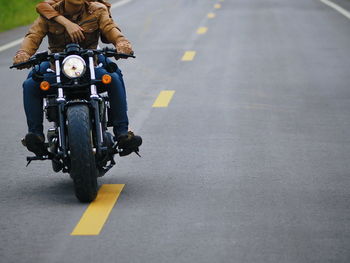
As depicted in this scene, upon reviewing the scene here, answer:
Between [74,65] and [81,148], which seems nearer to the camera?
[81,148]

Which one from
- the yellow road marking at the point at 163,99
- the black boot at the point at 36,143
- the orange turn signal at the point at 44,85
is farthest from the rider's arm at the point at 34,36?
the yellow road marking at the point at 163,99

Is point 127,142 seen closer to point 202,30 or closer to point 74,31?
point 74,31

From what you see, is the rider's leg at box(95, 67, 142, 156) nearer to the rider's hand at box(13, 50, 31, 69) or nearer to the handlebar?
the handlebar

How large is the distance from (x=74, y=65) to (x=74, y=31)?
1.99 feet

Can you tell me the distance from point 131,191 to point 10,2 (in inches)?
803

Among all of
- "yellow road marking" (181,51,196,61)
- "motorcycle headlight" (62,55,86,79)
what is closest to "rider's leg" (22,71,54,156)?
"motorcycle headlight" (62,55,86,79)

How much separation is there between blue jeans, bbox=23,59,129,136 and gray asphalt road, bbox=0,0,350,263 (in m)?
0.51

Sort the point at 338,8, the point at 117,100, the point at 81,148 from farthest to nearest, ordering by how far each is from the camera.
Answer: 1. the point at 338,8
2. the point at 117,100
3. the point at 81,148

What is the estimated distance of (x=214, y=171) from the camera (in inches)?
346

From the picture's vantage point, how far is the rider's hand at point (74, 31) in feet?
26.0

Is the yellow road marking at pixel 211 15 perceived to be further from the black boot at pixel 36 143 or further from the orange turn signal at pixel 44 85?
the orange turn signal at pixel 44 85

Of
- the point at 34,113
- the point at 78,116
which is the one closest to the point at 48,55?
the point at 34,113

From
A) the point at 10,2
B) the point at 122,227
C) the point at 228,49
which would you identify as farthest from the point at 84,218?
the point at 10,2

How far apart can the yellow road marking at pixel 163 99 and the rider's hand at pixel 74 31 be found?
4799mm
